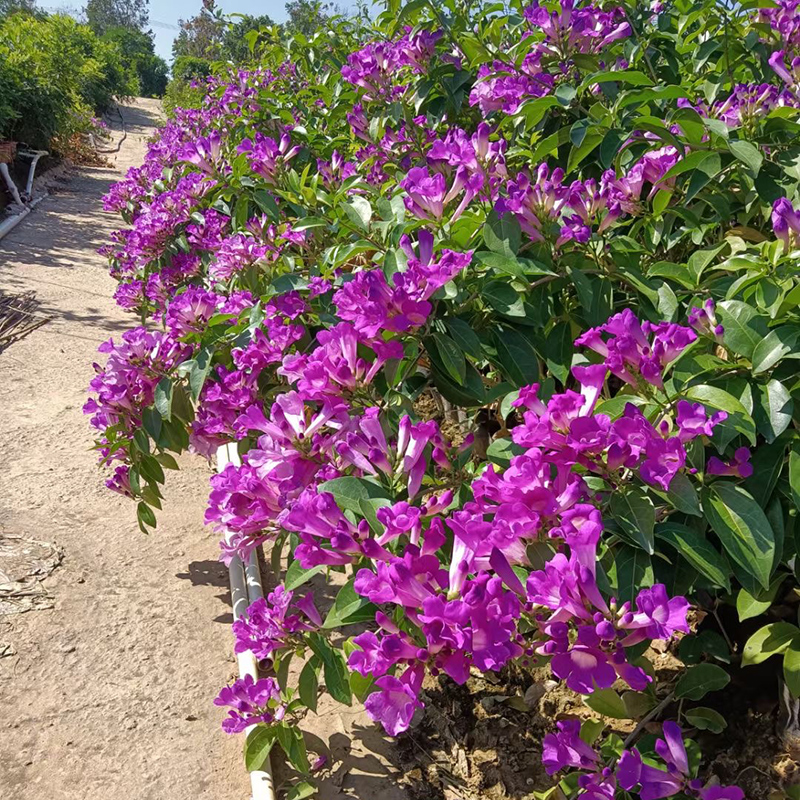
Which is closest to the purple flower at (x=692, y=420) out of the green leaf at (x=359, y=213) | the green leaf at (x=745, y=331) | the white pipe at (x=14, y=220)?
the green leaf at (x=745, y=331)

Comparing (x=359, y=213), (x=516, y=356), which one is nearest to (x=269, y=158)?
(x=359, y=213)

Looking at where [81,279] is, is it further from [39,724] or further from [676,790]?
[676,790]

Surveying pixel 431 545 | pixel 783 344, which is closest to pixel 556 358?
pixel 783 344

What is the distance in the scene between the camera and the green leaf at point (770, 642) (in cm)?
131

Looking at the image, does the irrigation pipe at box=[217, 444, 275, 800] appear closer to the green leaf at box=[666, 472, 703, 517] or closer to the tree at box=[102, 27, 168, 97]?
the green leaf at box=[666, 472, 703, 517]

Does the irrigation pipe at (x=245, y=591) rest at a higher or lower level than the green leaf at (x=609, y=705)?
lower

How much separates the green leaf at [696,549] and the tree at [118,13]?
93.5 m

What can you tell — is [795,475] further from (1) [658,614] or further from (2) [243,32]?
(2) [243,32]

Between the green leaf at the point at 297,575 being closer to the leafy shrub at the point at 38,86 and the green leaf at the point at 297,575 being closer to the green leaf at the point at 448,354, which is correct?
the green leaf at the point at 448,354

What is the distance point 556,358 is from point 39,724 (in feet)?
5.91

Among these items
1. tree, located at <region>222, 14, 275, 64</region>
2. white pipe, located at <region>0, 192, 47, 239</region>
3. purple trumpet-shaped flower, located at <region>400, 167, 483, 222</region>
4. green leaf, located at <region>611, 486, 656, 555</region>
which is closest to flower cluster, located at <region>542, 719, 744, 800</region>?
green leaf, located at <region>611, 486, 656, 555</region>

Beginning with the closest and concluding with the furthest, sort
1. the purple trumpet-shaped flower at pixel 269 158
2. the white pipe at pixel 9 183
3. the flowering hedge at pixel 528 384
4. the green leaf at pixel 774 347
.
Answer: the flowering hedge at pixel 528 384 → the green leaf at pixel 774 347 → the purple trumpet-shaped flower at pixel 269 158 → the white pipe at pixel 9 183

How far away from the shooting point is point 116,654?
7.44 feet

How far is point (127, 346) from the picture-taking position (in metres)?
2.00
